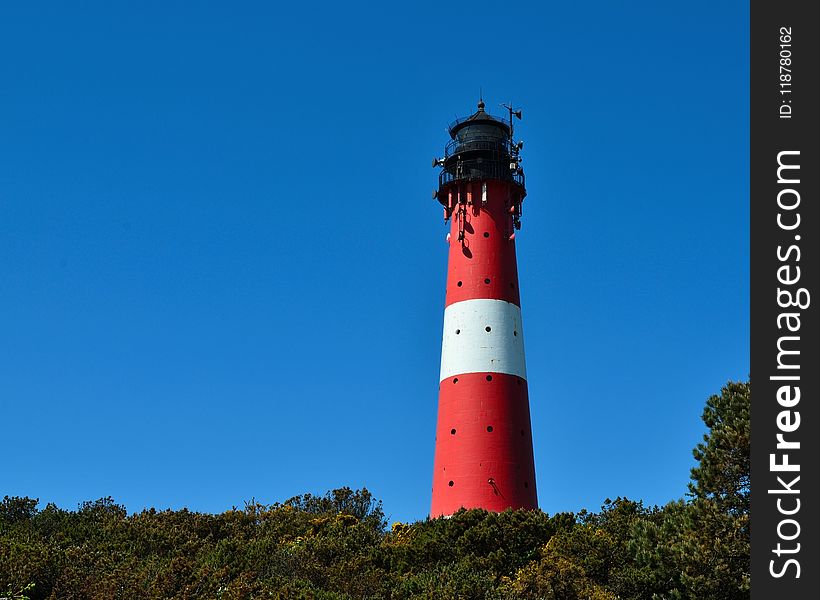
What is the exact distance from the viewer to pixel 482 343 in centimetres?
4603

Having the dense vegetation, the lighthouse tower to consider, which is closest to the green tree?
the dense vegetation

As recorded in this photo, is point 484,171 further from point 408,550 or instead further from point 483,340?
point 408,550

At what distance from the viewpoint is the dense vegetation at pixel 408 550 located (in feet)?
90.3

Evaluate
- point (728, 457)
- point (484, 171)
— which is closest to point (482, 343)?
point (484, 171)

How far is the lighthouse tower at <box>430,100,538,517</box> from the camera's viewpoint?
4466 cm

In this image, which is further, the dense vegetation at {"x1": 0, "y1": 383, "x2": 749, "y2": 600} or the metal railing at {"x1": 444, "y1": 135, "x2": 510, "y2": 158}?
the metal railing at {"x1": 444, "y1": 135, "x2": 510, "y2": 158}

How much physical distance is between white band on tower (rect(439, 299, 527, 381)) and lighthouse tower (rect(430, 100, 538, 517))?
0.15 feet

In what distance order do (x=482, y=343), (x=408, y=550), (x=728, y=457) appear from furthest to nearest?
(x=482, y=343) < (x=408, y=550) < (x=728, y=457)

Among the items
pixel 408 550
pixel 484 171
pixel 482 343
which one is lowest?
pixel 408 550

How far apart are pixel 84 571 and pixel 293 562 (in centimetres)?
727

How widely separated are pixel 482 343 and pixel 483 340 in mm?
148

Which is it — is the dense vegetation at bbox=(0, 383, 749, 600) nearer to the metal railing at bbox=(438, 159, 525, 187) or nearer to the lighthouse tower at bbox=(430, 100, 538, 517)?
the lighthouse tower at bbox=(430, 100, 538, 517)

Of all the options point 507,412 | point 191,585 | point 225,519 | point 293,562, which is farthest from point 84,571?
point 507,412
